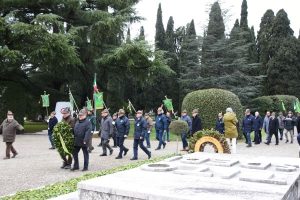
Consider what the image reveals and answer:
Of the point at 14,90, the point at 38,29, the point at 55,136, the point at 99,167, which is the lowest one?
the point at 99,167

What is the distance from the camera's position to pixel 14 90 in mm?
28297

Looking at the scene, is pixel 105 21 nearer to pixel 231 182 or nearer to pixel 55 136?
pixel 55 136

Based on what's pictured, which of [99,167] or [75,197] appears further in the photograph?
[99,167]

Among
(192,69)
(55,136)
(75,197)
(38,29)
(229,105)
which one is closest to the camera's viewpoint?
(75,197)

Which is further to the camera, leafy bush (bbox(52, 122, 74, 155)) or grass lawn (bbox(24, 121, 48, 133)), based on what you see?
grass lawn (bbox(24, 121, 48, 133))

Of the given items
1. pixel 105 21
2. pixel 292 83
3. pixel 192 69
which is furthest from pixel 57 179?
pixel 292 83

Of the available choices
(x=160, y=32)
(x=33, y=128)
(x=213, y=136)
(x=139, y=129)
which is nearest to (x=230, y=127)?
(x=213, y=136)

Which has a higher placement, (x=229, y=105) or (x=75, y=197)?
(x=229, y=105)

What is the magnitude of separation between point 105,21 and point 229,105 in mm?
10727

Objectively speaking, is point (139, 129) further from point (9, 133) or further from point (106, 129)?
point (9, 133)

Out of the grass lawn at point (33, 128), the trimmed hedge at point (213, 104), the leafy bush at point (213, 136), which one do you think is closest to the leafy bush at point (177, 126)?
the leafy bush at point (213, 136)

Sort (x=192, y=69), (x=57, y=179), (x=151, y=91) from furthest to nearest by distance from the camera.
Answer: (x=151, y=91)
(x=192, y=69)
(x=57, y=179)

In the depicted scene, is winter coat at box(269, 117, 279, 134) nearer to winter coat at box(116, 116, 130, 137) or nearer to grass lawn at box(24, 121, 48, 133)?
winter coat at box(116, 116, 130, 137)

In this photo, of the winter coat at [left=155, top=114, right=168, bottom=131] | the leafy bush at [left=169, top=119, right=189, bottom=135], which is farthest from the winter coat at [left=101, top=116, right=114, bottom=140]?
the winter coat at [left=155, top=114, right=168, bottom=131]
